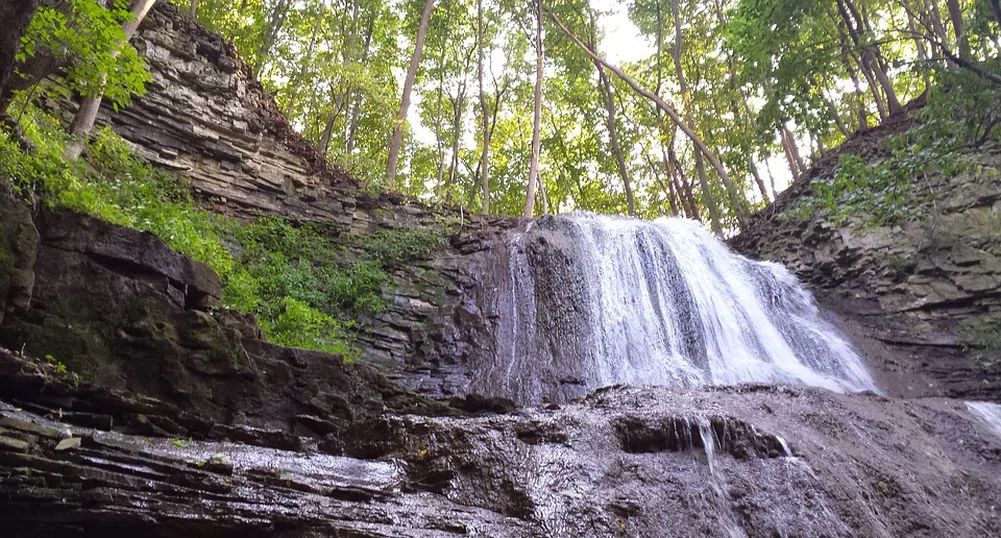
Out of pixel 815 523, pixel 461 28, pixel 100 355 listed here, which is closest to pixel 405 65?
pixel 461 28

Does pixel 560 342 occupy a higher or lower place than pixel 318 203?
lower

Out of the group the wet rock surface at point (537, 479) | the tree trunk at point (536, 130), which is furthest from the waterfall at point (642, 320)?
the wet rock surface at point (537, 479)

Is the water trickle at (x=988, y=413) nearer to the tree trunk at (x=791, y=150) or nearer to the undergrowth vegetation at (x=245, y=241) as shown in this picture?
the undergrowth vegetation at (x=245, y=241)

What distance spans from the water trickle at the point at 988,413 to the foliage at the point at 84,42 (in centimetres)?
1180

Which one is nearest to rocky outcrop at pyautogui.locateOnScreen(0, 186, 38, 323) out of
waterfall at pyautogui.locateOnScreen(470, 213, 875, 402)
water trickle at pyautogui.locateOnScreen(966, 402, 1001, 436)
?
waterfall at pyautogui.locateOnScreen(470, 213, 875, 402)

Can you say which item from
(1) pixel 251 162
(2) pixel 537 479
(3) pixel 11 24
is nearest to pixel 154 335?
(3) pixel 11 24

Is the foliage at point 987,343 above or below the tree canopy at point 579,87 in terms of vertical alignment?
below

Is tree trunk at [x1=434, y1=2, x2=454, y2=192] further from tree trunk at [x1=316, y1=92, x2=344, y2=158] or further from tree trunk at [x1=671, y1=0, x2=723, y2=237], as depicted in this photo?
tree trunk at [x1=671, y1=0, x2=723, y2=237]

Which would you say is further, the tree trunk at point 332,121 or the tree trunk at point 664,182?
the tree trunk at point 664,182

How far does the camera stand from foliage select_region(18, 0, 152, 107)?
5773mm

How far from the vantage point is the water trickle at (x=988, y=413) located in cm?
823

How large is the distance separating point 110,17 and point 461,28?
62.2 ft

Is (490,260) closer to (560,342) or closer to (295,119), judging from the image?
(560,342)

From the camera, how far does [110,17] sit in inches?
242
